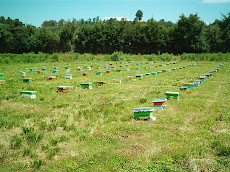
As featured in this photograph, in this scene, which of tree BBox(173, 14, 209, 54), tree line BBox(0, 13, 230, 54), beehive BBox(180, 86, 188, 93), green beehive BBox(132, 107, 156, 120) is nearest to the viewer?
green beehive BBox(132, 107, 156, 120)

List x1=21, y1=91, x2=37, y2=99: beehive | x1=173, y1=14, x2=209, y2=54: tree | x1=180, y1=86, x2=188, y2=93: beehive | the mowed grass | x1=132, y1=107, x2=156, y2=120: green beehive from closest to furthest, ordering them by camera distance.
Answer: the mowed grass
x1=132, y1=107, x2=156, y2=120: green beehive
x1=21, y1=91, x2=37, y2=99: beehive
x1=180, y1=86, x2=188, y2=93: beehive
x1=173, y1=14, x2=209, y2=54: tree

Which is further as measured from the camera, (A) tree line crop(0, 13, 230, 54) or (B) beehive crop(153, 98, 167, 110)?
(A) tree line crop(0, 13, 230, 54)

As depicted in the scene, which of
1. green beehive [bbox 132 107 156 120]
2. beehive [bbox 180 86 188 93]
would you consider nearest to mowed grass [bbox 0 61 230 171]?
green beehive [bbox 132 107 156 120]

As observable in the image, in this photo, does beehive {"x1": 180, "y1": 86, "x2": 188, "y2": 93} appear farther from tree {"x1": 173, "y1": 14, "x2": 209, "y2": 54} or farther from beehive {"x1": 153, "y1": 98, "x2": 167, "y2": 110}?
tree {"x1": 173, "y1": 14, "x2": 209, "y2": 54}

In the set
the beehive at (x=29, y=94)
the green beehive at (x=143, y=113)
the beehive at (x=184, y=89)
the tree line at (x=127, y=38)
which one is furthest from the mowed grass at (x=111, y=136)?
the tree line at (x=127, y=38)

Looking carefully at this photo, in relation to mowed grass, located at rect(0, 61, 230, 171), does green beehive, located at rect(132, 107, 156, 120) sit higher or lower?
higher

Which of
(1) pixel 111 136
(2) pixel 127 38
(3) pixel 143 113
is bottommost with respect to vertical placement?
(1) pixel 111 136

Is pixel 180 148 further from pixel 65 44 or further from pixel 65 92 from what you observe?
pixel 65 44

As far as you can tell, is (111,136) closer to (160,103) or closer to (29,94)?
(160,103)

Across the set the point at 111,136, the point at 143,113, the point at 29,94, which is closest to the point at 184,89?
the point at 143,113

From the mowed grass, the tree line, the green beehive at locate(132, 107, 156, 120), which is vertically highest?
the tree line

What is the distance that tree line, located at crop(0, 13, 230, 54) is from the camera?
4144cm

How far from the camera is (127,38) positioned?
4700 cm

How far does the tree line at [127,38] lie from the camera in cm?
4144
